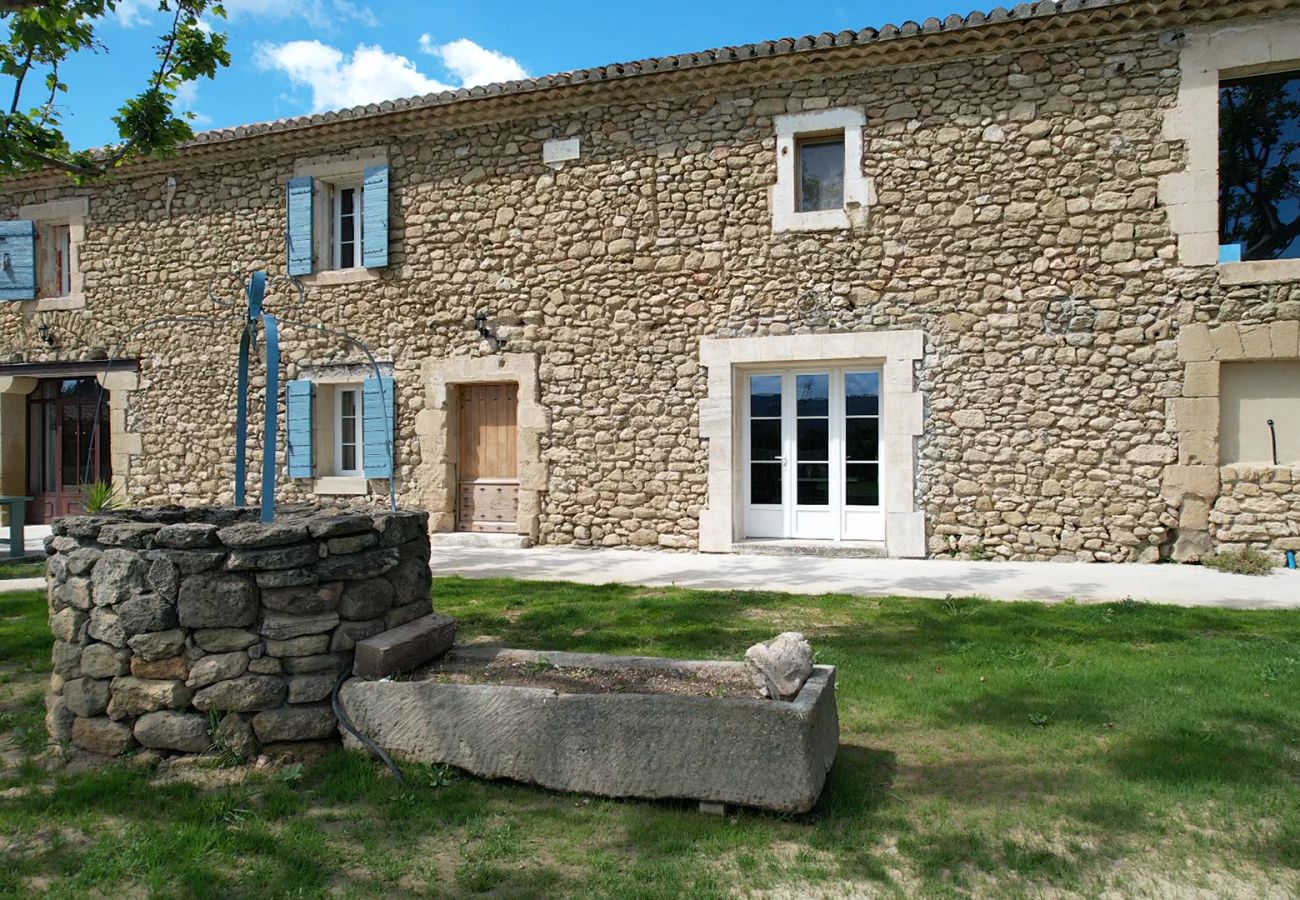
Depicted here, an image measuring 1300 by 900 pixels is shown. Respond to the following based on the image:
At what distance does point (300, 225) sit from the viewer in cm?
932

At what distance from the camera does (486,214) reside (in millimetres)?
8734

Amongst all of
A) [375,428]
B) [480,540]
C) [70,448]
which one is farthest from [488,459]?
[70,448]

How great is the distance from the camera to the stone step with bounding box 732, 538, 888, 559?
7.50m

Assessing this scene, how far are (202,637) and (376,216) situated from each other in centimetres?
701

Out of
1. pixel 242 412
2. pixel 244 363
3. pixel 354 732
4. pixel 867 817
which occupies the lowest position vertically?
pixel 867 817

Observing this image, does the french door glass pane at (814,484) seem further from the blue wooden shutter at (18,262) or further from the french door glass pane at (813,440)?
the blue wooden shutter at (18,262)

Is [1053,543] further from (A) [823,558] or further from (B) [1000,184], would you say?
(B) [1000,184]

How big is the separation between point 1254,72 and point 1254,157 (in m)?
0.71

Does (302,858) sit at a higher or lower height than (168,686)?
lower

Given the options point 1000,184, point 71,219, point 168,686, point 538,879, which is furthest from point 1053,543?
point 71,219

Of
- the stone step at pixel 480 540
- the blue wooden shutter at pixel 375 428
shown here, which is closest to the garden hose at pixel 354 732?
the stone step at pixel 480 540

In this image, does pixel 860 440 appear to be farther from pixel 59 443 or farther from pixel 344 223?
pixel 59 443

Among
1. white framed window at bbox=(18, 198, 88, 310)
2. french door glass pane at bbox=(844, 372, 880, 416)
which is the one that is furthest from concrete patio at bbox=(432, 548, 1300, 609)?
white framed window at bbox=(18, 198, 88, 310)

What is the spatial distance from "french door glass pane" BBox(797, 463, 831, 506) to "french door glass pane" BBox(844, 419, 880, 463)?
27 centimetres
